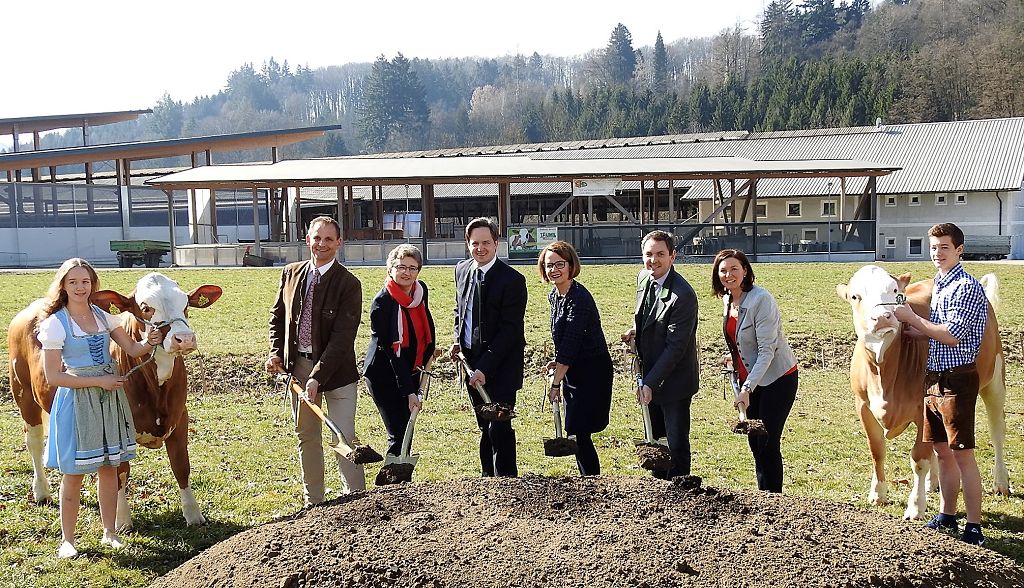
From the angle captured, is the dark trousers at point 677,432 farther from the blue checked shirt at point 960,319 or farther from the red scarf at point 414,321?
the red scarf at point 414,321

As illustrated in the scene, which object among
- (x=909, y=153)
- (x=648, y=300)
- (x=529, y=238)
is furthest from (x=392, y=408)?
(x=909, y=153)

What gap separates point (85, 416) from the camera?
5160 millimetres

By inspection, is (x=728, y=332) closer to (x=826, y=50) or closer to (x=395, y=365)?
(x=395, y=365)

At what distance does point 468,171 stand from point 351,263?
22.0ft

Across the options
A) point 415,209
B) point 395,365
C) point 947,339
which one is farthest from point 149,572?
point 415,209

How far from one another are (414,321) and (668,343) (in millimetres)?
1568

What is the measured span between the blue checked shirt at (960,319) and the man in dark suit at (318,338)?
134 inches

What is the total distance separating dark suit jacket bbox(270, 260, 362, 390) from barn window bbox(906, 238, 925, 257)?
122ft

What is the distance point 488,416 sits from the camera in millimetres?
5449

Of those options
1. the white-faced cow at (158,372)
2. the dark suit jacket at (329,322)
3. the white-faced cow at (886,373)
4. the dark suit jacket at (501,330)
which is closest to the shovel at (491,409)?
the dark suit jacket at (501,330)

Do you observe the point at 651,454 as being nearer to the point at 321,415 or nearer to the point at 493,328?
the point at 493,328

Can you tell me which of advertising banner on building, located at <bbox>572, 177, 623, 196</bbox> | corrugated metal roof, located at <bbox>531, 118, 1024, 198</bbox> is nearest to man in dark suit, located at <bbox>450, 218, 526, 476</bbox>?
advertising banner on building, located at <bbox>572, 177, 623, 196</bbox>

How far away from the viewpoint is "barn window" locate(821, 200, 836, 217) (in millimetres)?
41844

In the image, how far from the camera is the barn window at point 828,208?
41844 millimetres
